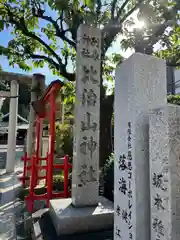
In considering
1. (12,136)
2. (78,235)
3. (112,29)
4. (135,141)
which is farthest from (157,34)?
(12,136)

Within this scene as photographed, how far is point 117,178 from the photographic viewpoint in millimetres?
1979

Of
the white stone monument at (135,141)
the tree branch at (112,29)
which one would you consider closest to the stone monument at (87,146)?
the white stone monument at (135,141)

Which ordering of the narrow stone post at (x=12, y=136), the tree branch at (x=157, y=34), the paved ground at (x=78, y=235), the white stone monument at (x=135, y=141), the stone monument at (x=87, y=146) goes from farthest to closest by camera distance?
the narrow stone post at (x=12, y=136)
the tree branch at (x=157, y=34)
the stone monument at (x=87, y=146)
the paved ground at (x=78, y=235)
the white stone monument at (x=135, y=141)

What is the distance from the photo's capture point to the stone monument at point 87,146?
3.47m

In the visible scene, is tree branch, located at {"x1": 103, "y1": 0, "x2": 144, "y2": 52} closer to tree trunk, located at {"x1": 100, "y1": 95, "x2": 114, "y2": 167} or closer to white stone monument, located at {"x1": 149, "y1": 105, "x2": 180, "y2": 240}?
tree trunk, located at {"x1": 100, "y1": 95, "x2": 114, "y2": 167}

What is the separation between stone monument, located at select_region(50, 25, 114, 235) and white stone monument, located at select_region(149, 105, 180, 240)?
2130mm

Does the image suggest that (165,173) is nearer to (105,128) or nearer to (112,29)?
(105,128)

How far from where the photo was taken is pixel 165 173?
139cm

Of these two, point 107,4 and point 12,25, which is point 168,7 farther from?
point 12,25

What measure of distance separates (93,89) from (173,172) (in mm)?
2845

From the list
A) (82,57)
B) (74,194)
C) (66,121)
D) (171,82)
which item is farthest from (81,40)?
(171,82)

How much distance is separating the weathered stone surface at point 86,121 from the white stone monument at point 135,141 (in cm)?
184

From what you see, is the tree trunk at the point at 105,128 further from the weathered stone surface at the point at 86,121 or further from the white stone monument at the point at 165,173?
the white stone monument at the point at 165,173

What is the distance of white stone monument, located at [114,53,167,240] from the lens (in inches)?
64.1
